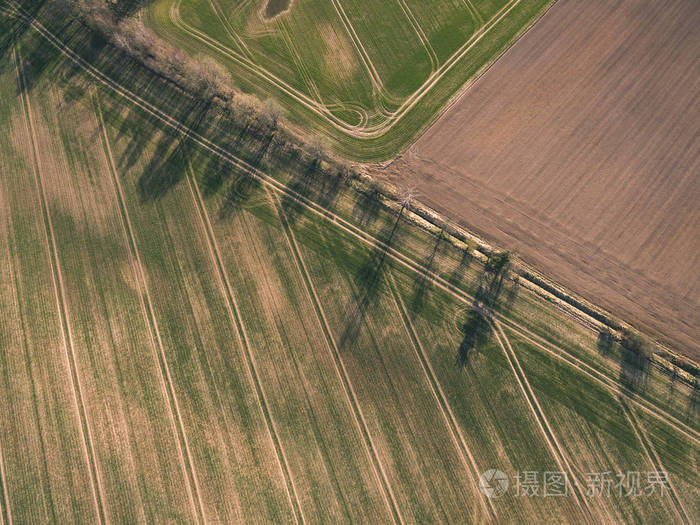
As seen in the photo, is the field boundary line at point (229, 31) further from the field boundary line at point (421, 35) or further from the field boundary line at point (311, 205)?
the field boundary line at point (421, 35)

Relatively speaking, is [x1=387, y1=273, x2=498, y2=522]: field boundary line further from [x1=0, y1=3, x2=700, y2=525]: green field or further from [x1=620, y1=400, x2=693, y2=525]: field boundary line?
[x1=620, y1=400, x2=693, y2=525]: field boundary line

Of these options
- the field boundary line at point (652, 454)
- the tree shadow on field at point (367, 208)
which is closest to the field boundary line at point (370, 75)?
the tree shadow on field at point (367, 208)

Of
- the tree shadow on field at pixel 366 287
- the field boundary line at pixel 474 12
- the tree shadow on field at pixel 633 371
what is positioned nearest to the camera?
the tree shadow on field at pixel 633 371

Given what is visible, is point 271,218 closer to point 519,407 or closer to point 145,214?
point 145,214

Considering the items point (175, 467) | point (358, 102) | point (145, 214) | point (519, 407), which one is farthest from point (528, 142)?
point (175, 467)

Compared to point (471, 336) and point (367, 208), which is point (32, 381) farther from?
point (471, 336)

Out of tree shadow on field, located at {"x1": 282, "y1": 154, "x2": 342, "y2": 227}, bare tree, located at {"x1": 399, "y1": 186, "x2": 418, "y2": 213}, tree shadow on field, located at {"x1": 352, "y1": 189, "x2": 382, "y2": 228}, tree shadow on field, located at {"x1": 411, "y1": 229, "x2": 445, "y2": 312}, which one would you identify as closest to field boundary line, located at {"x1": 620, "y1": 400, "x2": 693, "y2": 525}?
tree shadow on field, located at {"x1": 411, "y1": 229, "x2": 445, "y2": 312}

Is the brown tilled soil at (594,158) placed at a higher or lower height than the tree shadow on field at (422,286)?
higher
